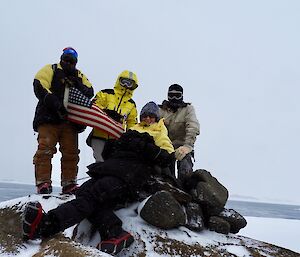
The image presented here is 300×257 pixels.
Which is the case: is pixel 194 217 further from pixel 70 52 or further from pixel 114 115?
pixel 70 52

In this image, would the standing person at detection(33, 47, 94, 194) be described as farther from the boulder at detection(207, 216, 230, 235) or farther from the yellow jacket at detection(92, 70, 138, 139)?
the boulder at detection(207, 216, 230, 235)

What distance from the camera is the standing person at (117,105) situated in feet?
17.5

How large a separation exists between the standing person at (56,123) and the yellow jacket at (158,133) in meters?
0.99

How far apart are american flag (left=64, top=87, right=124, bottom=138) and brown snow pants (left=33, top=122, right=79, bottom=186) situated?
0.17 meters

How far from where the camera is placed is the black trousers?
11.6 feet

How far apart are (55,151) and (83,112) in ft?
2.11

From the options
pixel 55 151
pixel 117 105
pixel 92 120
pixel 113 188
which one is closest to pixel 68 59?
pixel 92 120

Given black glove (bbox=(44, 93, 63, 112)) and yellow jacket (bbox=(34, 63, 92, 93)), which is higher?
yellow jacket (bbox=(34, 63, 92, 93))

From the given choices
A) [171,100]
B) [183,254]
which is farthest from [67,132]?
[183,254]

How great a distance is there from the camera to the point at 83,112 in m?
5.02

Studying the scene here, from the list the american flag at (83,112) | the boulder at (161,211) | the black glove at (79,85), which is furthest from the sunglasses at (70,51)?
the boulder at (161,211)

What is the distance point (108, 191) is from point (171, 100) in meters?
2.42

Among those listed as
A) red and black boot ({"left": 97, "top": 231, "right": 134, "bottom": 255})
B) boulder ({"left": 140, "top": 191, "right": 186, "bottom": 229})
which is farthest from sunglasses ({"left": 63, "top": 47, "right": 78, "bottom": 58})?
red and black boot ({"left": 97, "top": 231, "right": 134, "bottom": 255})

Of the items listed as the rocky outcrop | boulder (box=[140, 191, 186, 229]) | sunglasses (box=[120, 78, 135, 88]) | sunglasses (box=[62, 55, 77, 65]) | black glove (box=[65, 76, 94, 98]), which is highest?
sunglasses (box=[62, 55, 77, 65])
